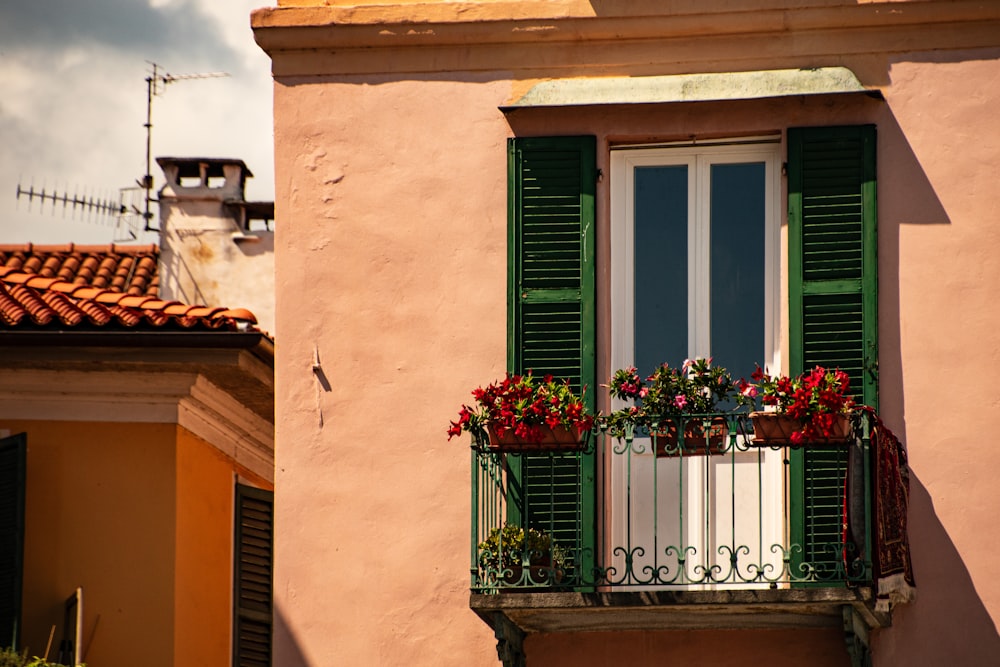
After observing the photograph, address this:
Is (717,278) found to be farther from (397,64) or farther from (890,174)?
(397,64)

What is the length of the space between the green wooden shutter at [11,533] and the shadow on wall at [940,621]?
15.9 feet

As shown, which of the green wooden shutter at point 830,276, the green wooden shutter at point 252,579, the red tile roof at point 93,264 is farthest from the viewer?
the red tile roof at point 93,264

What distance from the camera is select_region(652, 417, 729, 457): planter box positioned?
977 cm

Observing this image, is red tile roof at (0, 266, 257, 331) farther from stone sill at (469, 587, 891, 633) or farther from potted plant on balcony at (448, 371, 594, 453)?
stone sill at (469, 587, 891, 633)

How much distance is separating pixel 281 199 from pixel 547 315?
65.4 inches

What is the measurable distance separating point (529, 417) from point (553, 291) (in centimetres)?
108

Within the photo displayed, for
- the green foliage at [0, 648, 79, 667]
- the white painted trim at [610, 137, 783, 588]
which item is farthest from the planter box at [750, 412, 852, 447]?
the green foliage at [0, 648, 79, 667]

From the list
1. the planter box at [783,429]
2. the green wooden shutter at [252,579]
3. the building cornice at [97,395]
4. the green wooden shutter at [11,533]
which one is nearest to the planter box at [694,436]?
the planter box at [783,429]

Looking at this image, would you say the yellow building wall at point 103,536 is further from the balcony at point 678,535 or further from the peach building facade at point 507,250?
the balcony at point 678,535

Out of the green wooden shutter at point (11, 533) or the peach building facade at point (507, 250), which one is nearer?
the peach building facade at point (507, 250)

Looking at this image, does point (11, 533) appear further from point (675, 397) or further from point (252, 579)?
point (675, 397)

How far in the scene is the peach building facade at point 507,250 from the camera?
1000cm

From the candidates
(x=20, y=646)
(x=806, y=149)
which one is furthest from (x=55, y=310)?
(x=806, y=149)

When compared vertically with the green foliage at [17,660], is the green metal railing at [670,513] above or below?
above
